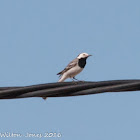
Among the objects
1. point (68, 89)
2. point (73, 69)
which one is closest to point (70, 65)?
point (73, 69)

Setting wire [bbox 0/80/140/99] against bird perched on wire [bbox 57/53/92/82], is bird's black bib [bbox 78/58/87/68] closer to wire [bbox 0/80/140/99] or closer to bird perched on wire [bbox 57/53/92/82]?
bird perched on wire [bbox 57/53/92/82]

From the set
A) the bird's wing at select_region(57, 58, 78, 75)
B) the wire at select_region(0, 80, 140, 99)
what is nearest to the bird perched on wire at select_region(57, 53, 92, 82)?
the bird's wing at select_region(57, 58, 78, 75)

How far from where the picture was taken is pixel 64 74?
13.8 metres

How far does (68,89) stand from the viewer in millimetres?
6871

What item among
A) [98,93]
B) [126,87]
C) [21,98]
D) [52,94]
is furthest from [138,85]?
[21,98]

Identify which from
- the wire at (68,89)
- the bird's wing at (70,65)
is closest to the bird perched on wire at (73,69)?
the bird's wing at (70,65)

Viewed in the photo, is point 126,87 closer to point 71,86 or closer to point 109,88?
point 109,88

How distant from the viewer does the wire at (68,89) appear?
6.82 metres

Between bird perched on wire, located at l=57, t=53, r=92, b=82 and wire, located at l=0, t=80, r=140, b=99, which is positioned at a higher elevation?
bird perched on wire, located at l=57, t=53, r=92, b=82

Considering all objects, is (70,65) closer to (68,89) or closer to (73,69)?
(73,69)

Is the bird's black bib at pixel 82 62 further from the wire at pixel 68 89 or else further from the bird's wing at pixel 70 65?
the wire at pixel 68 89

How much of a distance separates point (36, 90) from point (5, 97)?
454 mm

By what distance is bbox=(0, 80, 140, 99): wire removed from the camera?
268 inches

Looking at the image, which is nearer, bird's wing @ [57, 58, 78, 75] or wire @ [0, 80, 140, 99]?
wire @ [0, 80, 140, 99]
